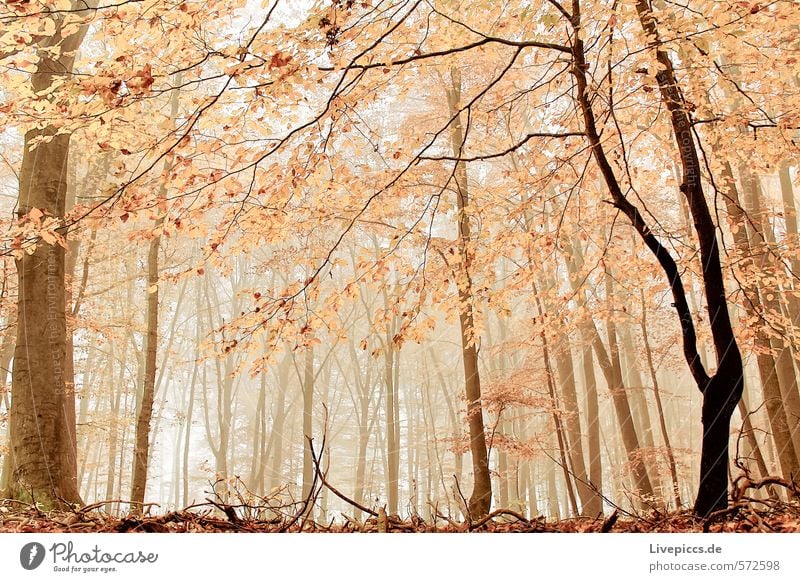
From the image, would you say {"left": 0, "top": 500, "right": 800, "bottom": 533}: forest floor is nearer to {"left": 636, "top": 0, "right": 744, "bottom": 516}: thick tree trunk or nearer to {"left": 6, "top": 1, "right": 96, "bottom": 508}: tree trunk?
{"left": 636, "top": 0, "right": 744, "bottom": 516}: thick tree trunk

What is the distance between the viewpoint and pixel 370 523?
237 centimetres

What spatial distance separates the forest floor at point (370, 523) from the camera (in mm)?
2066

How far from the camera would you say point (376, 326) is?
3584mm

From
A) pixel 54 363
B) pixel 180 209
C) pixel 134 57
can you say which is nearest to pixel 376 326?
pixel 180 209

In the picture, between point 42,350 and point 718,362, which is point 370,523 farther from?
point 42,350
